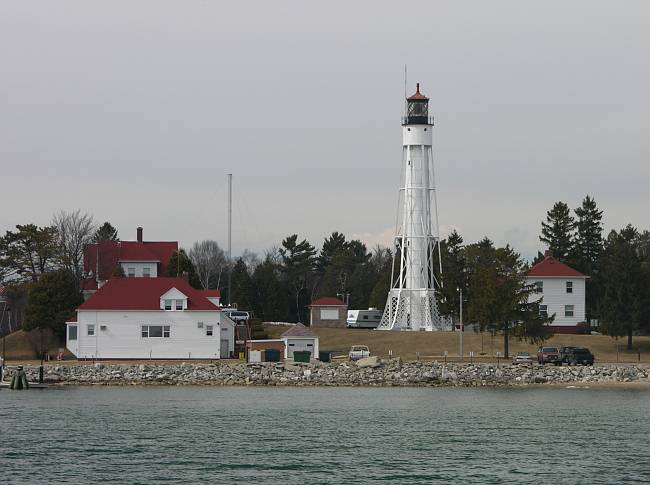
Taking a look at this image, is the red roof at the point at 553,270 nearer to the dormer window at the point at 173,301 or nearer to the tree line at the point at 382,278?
the tree line at the point at 382,278

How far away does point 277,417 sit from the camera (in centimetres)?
5838

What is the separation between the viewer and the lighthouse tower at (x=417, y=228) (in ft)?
332

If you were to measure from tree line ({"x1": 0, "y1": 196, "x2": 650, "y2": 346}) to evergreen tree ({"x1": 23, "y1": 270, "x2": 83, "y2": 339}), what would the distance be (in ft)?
0.23

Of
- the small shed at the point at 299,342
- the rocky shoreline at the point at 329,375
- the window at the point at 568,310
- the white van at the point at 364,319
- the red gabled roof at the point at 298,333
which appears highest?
the window at the point at 568,310

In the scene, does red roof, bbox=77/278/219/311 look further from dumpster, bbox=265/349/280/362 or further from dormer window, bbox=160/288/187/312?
dumpster, bbox=265/349/280/362

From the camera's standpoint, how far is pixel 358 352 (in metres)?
88.9

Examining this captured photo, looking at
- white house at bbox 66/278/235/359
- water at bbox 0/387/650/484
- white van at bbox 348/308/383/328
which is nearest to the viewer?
water at bbox 0/387/650/484

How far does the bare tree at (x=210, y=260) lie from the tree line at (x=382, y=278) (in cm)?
17

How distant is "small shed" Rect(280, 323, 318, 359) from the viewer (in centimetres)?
8750

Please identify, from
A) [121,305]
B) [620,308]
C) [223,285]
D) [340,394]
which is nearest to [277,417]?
[340,394]

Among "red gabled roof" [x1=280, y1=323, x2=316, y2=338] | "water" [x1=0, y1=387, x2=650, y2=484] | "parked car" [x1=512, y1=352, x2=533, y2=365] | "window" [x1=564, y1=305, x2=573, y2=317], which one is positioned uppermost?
"window" [x1=564, y1=305, x2=573, y2=317]

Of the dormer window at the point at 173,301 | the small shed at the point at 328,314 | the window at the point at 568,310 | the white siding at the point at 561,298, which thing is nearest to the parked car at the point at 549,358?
the white siding at the point at 561,298

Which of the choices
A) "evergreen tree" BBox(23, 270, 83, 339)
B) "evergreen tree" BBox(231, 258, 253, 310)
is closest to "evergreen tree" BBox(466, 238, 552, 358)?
"evergreen tree" BBox(23, 270, 83, 339)

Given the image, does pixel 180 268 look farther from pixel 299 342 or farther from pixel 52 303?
pixel 299 342
